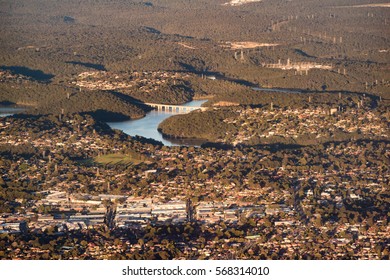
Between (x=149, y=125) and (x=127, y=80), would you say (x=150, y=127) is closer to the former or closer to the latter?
(x=149, y=125)

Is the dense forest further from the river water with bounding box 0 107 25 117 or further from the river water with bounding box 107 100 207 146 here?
the river water with bounding box 0 107 25 117

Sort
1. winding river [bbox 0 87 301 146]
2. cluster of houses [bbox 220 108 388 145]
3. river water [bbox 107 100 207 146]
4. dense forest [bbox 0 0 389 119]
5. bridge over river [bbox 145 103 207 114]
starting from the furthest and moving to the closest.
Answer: dense forest [bbox 0 0 389 119], bridge over river [bbox 145 103 207 114], winding river [bbox 0 87 301 146], river water [bbox 107 100 207 146], cluster of houses [bbox 220 108 388 145]

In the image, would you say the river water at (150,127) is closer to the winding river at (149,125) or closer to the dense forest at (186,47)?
the winding river at (149,125)

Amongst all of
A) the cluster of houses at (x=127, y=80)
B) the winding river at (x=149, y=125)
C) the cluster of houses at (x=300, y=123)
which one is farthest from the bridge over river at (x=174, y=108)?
the cluster of houses at (x=300, y=123)

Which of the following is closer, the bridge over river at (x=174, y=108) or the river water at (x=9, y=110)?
the river water at (x=9, y=110)

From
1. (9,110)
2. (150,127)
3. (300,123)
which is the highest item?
(300,123)

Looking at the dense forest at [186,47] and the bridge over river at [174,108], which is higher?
the bridge over river at [174,108]

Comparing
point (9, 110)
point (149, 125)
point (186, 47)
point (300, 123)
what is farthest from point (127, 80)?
point (186, 47)

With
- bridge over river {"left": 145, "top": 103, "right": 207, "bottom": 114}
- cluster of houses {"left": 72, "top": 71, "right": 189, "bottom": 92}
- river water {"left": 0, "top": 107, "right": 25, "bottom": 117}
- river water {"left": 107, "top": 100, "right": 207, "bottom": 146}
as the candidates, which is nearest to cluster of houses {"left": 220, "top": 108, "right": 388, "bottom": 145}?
river water {"left": 107, "top": 100, "right": 207, "bottom": 146}

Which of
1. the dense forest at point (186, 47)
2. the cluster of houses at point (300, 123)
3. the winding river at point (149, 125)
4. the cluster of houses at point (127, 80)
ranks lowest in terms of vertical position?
the dense forest at point (186, 47)
